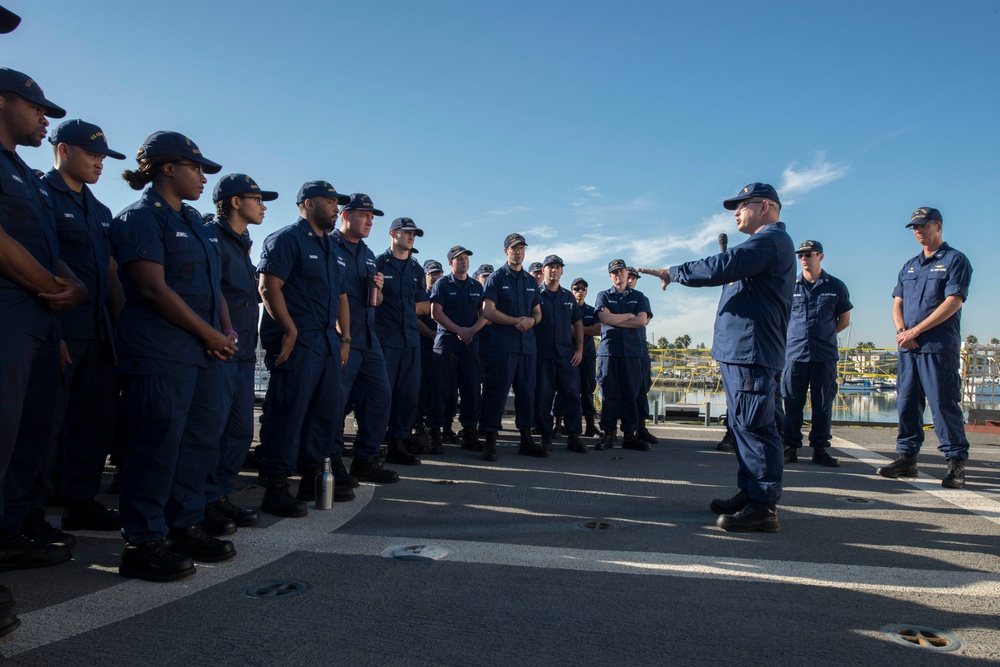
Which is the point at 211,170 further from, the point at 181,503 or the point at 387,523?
the point at 387,523

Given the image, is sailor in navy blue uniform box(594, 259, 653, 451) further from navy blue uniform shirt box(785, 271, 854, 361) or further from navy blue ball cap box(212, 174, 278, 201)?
navy blue ball cap box(212, 174, 278, 201)

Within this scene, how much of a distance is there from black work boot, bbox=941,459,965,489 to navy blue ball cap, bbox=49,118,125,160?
20.5 ft

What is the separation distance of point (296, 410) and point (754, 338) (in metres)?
2.77

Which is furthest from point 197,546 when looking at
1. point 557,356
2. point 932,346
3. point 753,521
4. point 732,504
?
point 932,346

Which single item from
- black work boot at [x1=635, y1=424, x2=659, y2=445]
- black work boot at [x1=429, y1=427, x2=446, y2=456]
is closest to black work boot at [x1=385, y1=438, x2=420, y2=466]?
black work boot at [x1=429, y1=427, x2=446, y2=456]

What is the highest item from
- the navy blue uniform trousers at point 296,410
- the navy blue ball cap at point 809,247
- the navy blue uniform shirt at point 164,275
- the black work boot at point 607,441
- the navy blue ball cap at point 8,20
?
the navy blue ball cap at point 809,247

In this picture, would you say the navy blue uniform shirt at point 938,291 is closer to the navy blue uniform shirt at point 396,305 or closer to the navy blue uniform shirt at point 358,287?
the navy blue uniform shirt at point 396,305

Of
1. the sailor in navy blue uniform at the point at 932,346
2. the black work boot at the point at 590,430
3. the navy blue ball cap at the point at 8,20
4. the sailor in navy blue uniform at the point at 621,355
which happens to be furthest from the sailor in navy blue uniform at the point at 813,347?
the navy blue ball cap at the point at 8,20

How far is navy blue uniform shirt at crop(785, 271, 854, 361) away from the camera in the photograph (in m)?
6.17

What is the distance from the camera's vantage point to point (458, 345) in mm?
6980

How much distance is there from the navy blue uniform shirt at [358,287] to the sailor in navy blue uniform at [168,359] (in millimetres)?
1793

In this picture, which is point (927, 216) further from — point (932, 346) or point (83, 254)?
point (83, 254)

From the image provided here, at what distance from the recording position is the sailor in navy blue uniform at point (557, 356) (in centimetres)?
685

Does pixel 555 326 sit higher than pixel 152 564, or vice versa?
pixel 555 326
